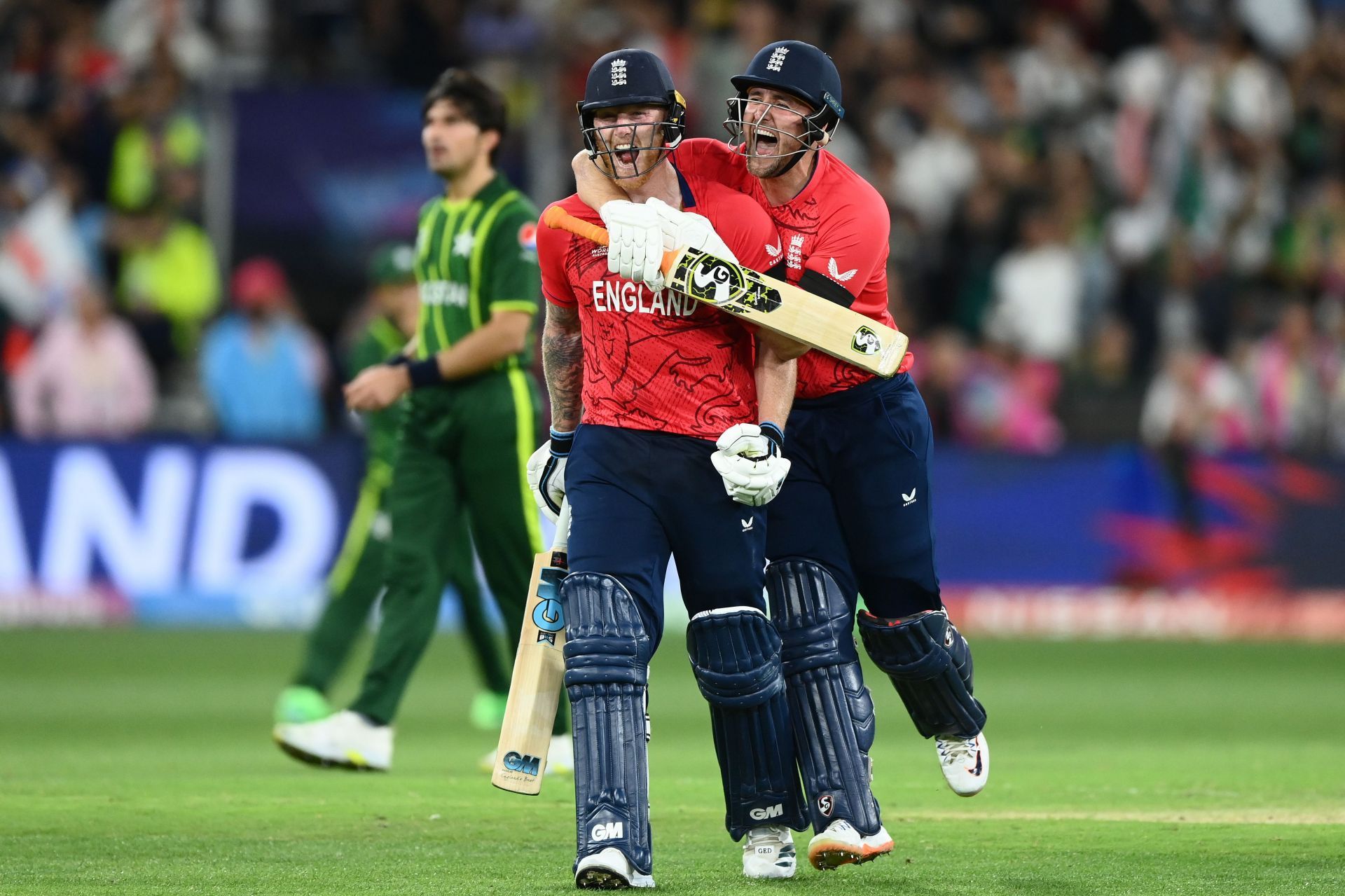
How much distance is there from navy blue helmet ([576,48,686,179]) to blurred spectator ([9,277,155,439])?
9982 mm

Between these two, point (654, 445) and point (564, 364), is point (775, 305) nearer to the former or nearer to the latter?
point (654, 445)

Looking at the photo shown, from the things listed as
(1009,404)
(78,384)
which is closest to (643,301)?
(78,384)

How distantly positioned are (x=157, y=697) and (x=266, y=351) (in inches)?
181

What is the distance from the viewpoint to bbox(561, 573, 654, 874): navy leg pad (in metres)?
5.23

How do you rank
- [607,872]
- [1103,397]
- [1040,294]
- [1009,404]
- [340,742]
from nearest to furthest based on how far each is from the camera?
[607,872] → [340,742] → [1009,404] → [1103,397] → [1040,294]

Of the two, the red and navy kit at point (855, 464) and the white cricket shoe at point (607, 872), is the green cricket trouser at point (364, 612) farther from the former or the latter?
the white cricket shoe at point (607, 872)

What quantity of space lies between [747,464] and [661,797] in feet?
8.18

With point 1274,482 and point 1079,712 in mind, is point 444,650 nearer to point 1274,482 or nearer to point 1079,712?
point 1079,712

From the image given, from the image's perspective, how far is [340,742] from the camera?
7.86 metres

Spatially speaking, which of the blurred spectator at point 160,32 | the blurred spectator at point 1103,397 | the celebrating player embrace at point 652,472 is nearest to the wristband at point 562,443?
the celebrating player embrace at point 652,472

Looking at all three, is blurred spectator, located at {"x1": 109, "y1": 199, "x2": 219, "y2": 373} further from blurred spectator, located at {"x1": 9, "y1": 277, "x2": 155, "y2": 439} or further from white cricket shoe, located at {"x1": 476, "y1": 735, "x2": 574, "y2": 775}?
white cricket shoe, located at {"x1": 476, "y1": 735, "x2": 574, "y2": 775}

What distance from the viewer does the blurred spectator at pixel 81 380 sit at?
14836 mm

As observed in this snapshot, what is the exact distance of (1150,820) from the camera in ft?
22.3

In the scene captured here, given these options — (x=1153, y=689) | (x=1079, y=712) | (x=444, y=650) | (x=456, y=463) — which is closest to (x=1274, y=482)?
(x=1153, y=689)
